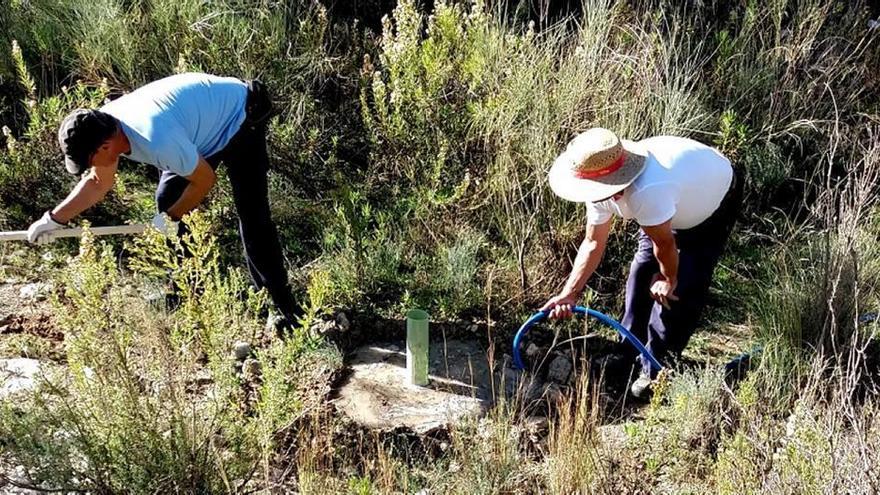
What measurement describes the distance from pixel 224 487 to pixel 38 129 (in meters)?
2.77

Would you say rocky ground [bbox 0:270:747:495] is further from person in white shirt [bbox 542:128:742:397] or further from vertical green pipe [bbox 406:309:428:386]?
person in white shirt [bbox 542:128:742:397]

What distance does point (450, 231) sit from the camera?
4359 millimetres

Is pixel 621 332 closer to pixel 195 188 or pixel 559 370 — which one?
pixel 559 370

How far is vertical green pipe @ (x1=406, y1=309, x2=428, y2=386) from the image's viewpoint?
134 inches

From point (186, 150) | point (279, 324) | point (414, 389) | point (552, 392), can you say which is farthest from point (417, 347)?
point (186, 150)

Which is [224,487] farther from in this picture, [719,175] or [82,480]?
[719,175]

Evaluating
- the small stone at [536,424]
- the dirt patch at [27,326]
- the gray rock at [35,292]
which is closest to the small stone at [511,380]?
the small stone at [536,424]

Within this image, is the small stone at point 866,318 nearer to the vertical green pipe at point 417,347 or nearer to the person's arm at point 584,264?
the person's arm at point 584,264

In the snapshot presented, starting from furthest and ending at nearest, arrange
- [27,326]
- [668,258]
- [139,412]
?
Answer: [27,326], [668,258], [139,412]

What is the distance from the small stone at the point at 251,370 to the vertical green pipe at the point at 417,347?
2.17ft

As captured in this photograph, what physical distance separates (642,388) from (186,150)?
84.6 inches

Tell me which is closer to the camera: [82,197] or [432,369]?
[82,197]

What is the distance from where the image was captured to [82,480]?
249cm

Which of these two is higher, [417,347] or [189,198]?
[189,198]
